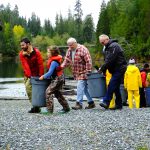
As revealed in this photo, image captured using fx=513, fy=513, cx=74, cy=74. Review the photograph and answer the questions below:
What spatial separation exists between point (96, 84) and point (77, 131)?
4.67 metres

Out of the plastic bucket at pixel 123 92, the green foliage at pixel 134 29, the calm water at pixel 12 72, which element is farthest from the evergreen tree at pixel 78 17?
the plastic bucket at pixel 123 92

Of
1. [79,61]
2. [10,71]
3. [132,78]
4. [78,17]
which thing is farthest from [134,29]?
[78,17]

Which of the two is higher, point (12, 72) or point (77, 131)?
point (77, 131)

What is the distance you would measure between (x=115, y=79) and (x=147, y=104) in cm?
302

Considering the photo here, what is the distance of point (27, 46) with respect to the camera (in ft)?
44.4

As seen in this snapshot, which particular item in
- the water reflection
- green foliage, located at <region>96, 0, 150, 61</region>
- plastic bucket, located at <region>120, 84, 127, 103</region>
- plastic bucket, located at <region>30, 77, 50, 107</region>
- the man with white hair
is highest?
green foliage, located at <region>96, 0, 150, 61</region>

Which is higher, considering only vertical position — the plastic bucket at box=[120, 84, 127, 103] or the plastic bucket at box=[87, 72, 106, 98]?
the plastic bucket at box=[87, 72, 106, 98]

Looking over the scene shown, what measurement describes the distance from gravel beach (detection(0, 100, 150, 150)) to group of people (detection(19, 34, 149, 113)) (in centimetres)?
77

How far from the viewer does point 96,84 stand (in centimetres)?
1465

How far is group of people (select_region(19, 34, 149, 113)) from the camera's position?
519 inches

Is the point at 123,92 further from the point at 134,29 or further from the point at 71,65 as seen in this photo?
the point at 134,29

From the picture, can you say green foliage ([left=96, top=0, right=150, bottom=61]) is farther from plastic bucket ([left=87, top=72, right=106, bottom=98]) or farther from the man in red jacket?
the man in red jacket

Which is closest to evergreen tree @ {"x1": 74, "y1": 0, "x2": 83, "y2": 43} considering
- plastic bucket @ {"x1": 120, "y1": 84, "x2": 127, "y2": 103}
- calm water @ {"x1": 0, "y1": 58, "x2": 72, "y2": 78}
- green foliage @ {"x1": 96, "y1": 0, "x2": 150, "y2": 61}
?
green foliage @ {"x1": 96, "y1": 0, "x2": 150, "y2": 61}

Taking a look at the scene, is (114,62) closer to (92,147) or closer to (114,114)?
(114,114)
